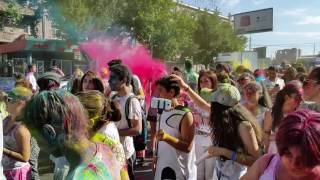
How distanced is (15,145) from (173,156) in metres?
1.40

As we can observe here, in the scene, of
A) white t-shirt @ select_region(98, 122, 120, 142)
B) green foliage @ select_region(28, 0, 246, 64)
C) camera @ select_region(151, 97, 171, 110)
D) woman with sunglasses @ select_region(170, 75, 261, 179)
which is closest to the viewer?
white t-shirt @ select_region(98, 122, 120, 142)

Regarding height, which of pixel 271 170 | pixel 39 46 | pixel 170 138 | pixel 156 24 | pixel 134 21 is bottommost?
pixel 170 138

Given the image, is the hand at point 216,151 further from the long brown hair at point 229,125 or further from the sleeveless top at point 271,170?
the sleeveless top at point 271,170

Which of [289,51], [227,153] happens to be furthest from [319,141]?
[289,51]

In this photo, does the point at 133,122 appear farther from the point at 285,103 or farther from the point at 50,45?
the point at 50,45

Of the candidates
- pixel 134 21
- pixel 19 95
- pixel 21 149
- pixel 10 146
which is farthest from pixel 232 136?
pixel 134 21

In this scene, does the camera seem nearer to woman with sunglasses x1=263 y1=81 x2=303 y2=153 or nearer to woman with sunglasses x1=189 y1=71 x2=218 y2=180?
woman with sunglasses x1=263 y1=81 x2=303 y2=153

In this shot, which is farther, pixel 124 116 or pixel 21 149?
pixel 124 116

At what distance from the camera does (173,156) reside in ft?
12.0

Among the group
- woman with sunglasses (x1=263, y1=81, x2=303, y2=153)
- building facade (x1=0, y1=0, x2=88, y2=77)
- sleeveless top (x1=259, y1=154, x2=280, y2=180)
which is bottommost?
sleeveless top (x1=259, y1=154, x2=280, y2=180)

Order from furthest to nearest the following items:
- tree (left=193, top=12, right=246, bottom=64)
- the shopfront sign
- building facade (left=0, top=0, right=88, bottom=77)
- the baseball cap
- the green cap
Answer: tree (left=193, top=12, right=246, bottom=64)
the shopfront sign
building facade (left=0, top=0, right=88, bottom=77)
the baseball cap
the green cap

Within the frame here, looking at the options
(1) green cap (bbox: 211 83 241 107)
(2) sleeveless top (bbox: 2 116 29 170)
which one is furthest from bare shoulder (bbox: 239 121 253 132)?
(2) sleeveless top (bbox: 2 116 29 170)

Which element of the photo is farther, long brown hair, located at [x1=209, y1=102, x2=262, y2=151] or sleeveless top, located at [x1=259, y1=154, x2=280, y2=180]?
long brown hair, located at [x1=209, y1=102, x2=262, y2=151]

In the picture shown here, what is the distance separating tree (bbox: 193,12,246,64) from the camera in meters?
41.8
